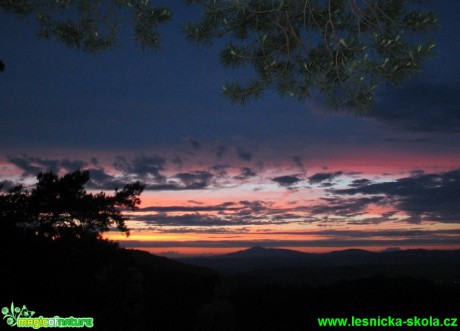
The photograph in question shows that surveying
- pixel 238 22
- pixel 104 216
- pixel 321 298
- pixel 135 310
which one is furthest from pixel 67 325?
pixel 321 298

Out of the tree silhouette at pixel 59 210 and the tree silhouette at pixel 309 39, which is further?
the tree silhouette at pixel 59 210

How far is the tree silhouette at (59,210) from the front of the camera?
39.5 ft

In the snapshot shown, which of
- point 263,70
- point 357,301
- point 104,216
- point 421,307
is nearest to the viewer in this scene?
point 263,70

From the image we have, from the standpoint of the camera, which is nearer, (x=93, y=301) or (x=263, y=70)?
(x=263, y=70)

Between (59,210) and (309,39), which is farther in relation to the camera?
(59,210)

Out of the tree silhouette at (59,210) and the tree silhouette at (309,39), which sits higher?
the tree silhouette at (309,39)

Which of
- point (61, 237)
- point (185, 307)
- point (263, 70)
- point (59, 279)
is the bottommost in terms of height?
point (185, 307)

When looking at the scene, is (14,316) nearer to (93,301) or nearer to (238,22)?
(93,301)

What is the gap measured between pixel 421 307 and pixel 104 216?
125 feet

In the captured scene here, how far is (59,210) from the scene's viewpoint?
43.8ft

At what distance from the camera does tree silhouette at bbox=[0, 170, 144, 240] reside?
12.0 meters

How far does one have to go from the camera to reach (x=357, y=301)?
45.4m

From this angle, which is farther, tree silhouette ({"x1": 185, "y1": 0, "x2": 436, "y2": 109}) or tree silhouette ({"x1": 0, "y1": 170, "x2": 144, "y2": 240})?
tree silhouette ({"x1": 0, "y1": 170, "x2": 144, "y2": 240})

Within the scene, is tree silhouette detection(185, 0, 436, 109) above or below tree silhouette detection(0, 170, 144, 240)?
above
